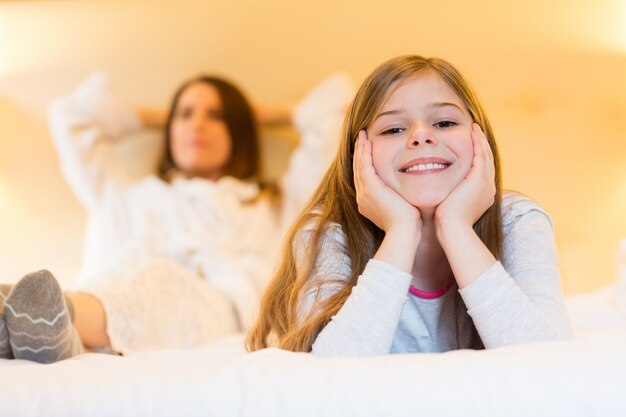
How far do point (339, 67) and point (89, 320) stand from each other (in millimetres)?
1288

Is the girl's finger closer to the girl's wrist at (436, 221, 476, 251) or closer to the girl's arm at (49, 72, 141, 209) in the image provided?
the girl's wrist at (436, 221, 476, 251)

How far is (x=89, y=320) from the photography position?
4.04 feet

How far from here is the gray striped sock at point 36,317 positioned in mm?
983

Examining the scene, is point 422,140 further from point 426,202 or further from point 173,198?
point 173,198

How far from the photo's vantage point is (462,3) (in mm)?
2219

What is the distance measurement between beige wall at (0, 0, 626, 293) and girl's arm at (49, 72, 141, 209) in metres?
0.18

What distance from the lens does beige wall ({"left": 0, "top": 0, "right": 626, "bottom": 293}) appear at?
6.79ft

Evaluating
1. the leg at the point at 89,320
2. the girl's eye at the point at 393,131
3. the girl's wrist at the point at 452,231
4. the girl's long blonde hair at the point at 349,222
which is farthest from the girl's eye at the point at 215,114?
the girl's wrist at the point at 452,231

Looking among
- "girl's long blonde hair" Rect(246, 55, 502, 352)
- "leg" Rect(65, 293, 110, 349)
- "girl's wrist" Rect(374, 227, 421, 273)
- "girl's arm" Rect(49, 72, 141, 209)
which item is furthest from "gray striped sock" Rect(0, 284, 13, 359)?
"girl's arm" Rect(49, 72, 141, 209)

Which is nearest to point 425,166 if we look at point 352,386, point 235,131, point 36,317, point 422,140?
point 422,140

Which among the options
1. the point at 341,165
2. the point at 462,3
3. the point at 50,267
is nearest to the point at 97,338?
the point at 341,165

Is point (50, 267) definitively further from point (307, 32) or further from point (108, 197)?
point (307, 32)

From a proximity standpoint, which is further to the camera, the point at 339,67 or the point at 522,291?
the point at 339,67

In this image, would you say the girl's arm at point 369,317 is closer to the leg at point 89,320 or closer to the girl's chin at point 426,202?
the girl's chin at point 426,202
